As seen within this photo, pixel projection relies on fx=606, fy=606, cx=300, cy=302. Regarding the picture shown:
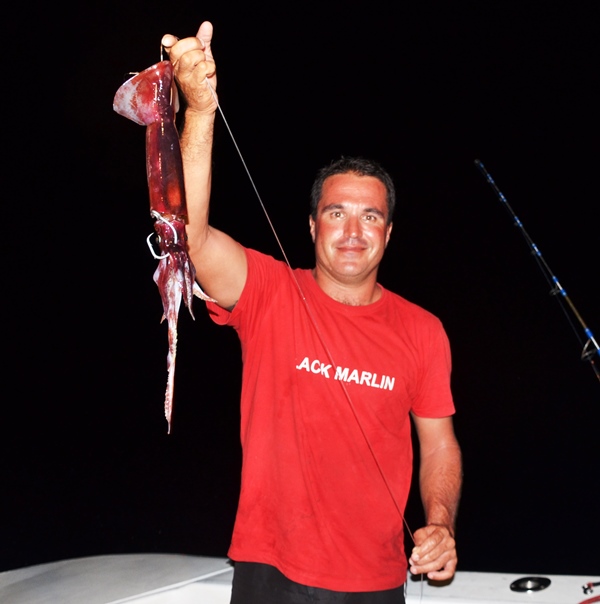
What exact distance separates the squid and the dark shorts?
3.06ft

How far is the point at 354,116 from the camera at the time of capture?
752cm

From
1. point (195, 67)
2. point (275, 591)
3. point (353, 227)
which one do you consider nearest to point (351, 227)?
point (353, 227)

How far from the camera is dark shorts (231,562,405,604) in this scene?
183cm

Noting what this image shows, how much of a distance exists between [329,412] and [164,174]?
93cm

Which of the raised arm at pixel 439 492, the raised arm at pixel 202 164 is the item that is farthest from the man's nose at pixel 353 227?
the raised arm at pixel 439 492

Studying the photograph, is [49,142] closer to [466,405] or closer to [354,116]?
[354,116]

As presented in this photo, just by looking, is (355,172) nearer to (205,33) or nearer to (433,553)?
(205,33)

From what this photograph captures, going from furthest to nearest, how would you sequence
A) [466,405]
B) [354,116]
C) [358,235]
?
[466,405] < [354,116] < [358,235]

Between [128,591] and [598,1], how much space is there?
22.8ft

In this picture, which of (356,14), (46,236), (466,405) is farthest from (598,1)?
(46,236)

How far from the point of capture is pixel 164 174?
1.40 metres

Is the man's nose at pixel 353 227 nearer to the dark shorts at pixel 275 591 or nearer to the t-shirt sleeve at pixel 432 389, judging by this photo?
the t-shirt sleeve at pixel 432 389

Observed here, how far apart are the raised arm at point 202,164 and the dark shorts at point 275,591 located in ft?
2.74

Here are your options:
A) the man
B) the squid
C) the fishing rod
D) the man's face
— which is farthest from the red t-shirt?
the fishing rod
